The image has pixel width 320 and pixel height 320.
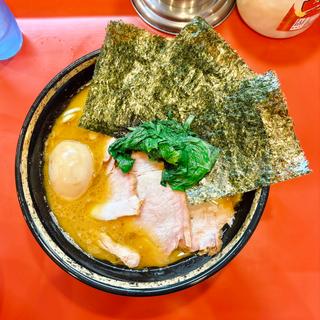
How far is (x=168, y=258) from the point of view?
1102 mm

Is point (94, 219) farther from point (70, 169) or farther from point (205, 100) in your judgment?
point (205, 100)

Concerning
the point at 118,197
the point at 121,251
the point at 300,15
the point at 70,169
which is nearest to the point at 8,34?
the point at 70,169

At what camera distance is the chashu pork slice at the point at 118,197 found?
108 centimetres

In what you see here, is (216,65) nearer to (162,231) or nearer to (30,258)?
(162,231)

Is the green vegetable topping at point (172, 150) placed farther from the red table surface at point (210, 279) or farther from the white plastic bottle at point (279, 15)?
the white plastic bottle at point (279, 15)

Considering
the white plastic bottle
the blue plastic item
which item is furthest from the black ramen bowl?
the white plastic bottle

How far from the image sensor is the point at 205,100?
1.06m

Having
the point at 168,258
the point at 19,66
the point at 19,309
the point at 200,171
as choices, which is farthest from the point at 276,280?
the point at 19,66

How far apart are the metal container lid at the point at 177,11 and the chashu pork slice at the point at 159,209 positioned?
Result: 0.51 metres

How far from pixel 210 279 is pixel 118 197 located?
360 mm

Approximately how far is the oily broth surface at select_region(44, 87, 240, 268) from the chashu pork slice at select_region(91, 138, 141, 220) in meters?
0.02

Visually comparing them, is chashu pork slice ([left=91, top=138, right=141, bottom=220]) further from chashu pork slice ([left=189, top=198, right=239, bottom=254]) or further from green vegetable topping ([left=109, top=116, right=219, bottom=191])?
chashu pork slice ([left=189, top=198, right=239, bottom=254])

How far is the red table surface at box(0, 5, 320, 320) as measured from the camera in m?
1.21

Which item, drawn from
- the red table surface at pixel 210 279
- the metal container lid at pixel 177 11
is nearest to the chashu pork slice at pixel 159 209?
the red table surface at pixel 210 279
